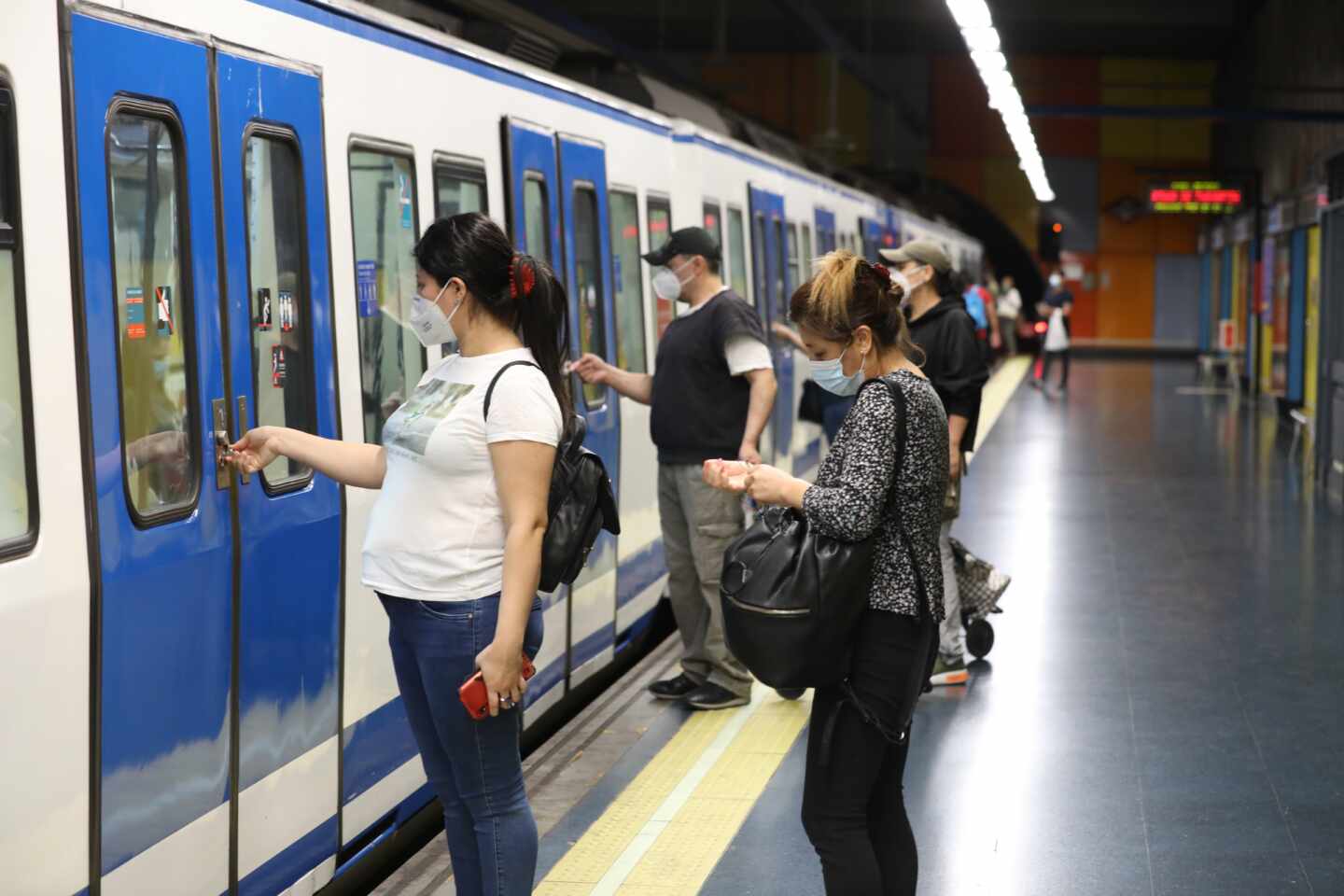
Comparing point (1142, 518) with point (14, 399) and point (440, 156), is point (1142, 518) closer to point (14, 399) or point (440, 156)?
point (440, 156)

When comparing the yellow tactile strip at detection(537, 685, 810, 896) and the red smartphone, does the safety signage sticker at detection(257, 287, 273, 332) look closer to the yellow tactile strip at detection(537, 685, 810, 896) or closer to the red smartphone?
the red smartphone

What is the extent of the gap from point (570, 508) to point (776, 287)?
331 inches

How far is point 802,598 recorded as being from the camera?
3611 millimetres

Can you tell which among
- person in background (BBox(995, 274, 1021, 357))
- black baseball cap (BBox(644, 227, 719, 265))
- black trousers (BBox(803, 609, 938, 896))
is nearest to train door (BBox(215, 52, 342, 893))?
black trousers (BBox(803, 609, 938, 896))

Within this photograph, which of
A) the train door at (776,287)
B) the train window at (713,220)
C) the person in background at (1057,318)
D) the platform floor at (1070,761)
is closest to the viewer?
the platform floor at (1070,761)

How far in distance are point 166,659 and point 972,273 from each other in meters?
33.7

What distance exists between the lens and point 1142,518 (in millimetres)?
12781

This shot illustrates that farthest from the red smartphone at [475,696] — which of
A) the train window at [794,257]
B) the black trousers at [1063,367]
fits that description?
the black trousers at [1063,367]

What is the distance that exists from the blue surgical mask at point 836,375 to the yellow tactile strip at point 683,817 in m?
1.68

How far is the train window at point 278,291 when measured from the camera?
13.3 feet

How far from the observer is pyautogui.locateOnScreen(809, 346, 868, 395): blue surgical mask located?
3.71 m

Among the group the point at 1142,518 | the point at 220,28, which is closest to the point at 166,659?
the point at 220,28

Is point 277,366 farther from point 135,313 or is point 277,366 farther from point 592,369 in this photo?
point 592,369

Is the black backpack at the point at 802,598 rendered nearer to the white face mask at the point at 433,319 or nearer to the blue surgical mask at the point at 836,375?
the blue surgical mask at the point at 836,375
